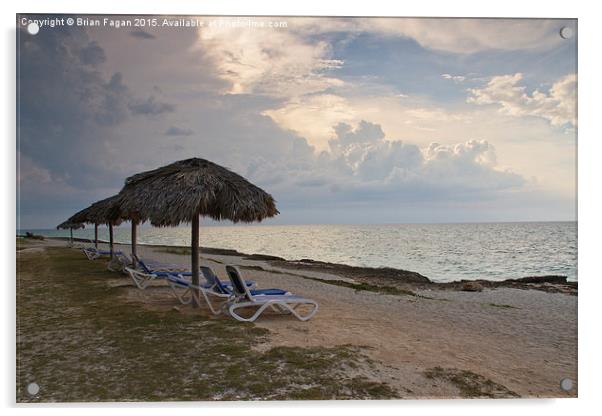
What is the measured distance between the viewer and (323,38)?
5039 mm

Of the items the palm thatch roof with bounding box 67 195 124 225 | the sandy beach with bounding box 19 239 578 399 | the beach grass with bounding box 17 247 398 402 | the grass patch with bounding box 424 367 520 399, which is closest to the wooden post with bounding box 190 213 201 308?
the sandy beach with bounding box 19 239 578 399

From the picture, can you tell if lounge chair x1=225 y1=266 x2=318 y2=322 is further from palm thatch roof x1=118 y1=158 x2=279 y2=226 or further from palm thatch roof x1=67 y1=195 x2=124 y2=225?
palm thatch roof x1=67 y1=195 x2=124 y2=225

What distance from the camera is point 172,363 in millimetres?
4258

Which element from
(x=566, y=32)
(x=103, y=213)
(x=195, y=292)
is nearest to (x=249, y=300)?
(x=195, y=292)

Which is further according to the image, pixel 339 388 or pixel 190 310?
pixel 190 310

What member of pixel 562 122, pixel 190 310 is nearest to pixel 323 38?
pixel 562 122

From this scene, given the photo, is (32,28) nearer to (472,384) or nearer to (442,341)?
(472,384)

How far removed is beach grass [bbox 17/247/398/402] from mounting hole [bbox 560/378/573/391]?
1.76 metres

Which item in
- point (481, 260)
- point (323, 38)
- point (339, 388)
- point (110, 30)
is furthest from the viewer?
point (481, 260)

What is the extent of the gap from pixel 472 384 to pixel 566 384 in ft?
3.61

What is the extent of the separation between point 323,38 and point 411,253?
29.3 meters

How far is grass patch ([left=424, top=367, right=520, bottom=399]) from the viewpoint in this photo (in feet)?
13.2

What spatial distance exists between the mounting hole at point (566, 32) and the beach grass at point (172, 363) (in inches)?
150
